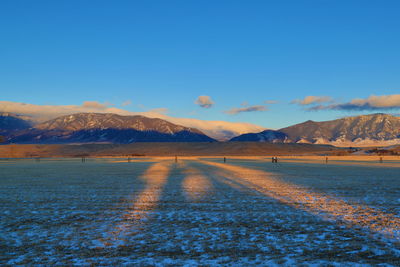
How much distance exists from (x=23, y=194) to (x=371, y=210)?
1496 centimetres

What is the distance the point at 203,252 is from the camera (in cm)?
706

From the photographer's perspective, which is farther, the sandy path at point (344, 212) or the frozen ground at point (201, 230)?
the sandy path at point (344, 212)

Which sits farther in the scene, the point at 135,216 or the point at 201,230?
the point at 135,216

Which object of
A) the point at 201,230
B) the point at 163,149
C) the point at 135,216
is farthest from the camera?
the point at 163,149

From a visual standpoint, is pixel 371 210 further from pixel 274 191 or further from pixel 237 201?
pixel 274 191

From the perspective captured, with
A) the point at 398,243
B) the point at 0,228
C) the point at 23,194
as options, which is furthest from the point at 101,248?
the point at 23,194

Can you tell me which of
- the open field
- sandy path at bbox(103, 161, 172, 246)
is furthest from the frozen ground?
the open field

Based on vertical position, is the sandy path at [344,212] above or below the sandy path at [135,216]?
above

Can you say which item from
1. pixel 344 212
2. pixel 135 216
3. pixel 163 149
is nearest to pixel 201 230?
pixel 135 216

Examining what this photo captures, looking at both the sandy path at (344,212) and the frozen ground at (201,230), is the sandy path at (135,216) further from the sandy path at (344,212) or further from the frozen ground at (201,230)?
the sandy path at (344,212)

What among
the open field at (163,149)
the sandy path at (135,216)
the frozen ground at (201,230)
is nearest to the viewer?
the frozen ground at (201,230)

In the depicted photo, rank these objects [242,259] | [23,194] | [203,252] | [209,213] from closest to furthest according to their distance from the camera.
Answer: [242,259] < [203,252] < [209,213] < [23,194]

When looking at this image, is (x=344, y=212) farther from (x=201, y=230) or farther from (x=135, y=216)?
(x=135, y=216)

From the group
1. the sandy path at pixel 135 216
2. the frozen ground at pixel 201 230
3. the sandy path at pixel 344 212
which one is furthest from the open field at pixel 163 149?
the frozen ground at pixel 201 230
